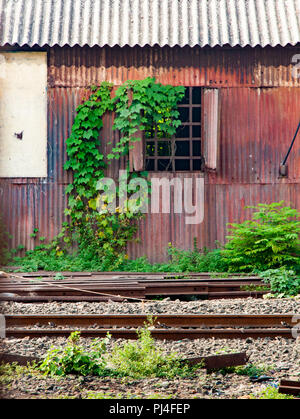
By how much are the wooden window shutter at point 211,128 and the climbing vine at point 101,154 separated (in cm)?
71

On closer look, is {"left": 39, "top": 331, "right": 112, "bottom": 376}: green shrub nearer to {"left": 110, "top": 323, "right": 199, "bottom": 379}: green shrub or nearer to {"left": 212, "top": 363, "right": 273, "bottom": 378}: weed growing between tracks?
{"left": 110, "top": 323, "right": 199, "bottom": 379}: green shrub

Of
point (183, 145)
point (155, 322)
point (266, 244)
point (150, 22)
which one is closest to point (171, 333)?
point (155, 322)

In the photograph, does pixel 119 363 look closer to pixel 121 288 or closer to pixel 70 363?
pixel 70 363

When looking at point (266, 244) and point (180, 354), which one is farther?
point (266, 244)

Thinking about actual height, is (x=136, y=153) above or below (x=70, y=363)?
above

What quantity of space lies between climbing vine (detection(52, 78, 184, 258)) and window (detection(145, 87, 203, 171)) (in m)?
0.38

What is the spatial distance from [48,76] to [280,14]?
20.1 feet

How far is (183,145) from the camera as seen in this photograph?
13.6 metres

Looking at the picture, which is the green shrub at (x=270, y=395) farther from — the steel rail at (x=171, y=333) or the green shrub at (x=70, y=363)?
the steel rail at (x=171, y=333)

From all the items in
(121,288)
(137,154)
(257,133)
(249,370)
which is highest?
(257,133)

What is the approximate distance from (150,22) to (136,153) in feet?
11.3

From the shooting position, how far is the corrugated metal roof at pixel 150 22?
12.3 meters

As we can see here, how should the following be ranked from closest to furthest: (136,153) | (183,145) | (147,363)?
1. (147,363)
2. (136,153)
3. (183,145)

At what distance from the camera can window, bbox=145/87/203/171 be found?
1284cm
